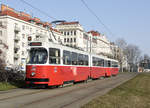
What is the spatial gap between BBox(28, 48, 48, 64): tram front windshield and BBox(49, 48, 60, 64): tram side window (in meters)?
0.37

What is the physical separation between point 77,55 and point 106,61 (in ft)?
44.7

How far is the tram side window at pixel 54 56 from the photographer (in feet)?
50.9

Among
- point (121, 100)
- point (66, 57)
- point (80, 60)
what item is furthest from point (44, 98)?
point (80, 60)

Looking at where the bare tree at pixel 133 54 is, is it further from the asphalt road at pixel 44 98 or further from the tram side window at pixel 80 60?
the asphalt road at pixel 44 98

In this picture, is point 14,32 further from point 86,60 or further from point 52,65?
point 52,65

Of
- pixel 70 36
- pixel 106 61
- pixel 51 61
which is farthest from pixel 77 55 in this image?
pixel 70 36

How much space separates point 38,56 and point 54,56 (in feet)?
3.56

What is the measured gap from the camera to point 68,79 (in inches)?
717

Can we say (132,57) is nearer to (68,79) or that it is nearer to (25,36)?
(25,36)

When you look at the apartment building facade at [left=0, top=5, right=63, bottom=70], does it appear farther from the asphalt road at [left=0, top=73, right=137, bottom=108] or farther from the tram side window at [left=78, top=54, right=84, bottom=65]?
the asphalt road at [left=0, top=73, right=137, bottom=108]

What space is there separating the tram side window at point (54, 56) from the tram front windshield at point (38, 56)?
1.21 ft

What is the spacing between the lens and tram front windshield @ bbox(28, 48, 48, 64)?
15284mm

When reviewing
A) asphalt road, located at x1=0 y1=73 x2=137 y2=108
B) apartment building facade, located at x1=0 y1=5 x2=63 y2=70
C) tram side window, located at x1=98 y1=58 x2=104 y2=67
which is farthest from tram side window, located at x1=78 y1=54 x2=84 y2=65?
apartment building facade, located at x1=0 y1=5 x2=63 y2=70

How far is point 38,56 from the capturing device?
15.5 m
